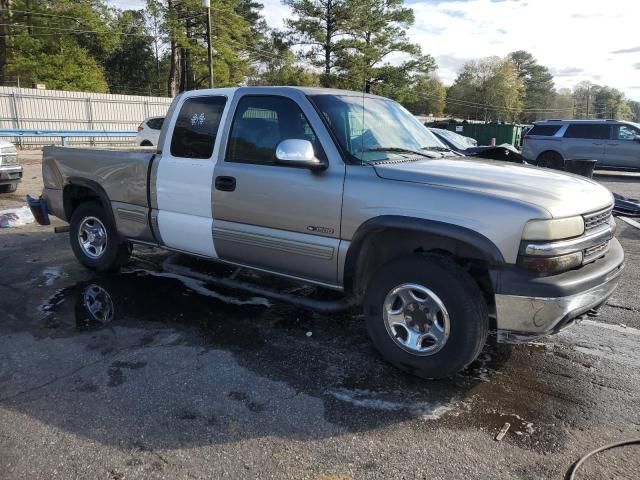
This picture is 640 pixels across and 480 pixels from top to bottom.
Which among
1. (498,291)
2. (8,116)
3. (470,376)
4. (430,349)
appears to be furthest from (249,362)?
(8,116)

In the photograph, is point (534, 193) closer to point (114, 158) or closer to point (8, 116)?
point (114, 158)

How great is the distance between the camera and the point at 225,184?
4.36 m

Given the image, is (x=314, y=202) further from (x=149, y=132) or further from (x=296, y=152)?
(x=149, y=132)

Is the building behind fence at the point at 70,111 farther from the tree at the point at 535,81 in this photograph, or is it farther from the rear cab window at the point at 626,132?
the tree at the point at 535,81

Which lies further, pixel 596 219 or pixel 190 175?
pixel 190 175

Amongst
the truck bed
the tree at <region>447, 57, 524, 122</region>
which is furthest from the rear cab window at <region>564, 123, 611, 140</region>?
the tree at <region>447, 57, 524, 122</region>

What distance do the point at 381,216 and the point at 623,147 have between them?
16267 millimetres

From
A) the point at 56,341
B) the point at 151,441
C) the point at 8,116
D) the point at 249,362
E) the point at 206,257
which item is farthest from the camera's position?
the point at 8,116

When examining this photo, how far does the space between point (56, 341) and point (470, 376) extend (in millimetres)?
3137

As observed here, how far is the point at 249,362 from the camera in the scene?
3758 mm

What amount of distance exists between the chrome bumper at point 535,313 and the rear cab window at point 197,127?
9.07ft

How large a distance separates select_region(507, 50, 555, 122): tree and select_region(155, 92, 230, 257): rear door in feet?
382

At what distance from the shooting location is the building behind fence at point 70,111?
2425 centimetres

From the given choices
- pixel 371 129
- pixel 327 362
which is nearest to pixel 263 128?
pixel 371 129
